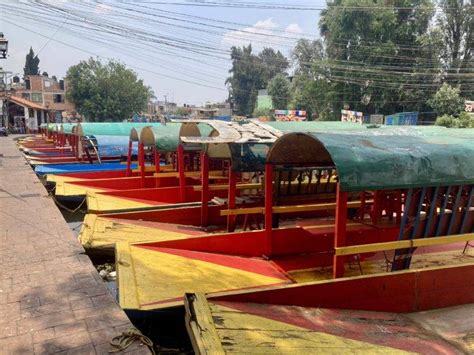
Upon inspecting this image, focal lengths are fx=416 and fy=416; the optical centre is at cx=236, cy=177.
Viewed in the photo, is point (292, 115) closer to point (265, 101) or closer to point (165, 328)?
point (265, 101)

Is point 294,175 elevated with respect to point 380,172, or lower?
lower

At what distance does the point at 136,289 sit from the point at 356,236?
407cm

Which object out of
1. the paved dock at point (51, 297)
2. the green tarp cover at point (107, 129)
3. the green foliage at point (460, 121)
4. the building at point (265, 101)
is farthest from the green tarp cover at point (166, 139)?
the building at point (265, 101)

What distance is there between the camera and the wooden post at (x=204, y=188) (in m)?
9.68

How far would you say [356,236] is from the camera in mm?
7453

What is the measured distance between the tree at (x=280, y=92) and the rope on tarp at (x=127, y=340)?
179 ft

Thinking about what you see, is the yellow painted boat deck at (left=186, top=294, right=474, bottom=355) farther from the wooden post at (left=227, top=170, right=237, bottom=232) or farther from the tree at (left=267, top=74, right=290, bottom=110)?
the tree at (left=267, top=74, right=290, bottom=110)

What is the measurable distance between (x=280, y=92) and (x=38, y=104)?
33.1m

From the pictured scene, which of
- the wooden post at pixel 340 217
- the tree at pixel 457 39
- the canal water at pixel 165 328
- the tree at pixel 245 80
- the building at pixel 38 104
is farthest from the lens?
the tree at pixel 245 80

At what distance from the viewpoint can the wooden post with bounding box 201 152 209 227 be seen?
9.68 metres

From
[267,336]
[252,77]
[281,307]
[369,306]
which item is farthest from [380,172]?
[252,77]

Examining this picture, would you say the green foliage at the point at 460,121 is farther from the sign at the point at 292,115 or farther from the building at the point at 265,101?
the building at the point at 265,101

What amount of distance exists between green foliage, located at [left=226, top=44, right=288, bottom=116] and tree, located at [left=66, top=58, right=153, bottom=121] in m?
28.1

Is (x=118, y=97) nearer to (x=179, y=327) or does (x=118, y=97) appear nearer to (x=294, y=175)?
(x=294, y=175)
